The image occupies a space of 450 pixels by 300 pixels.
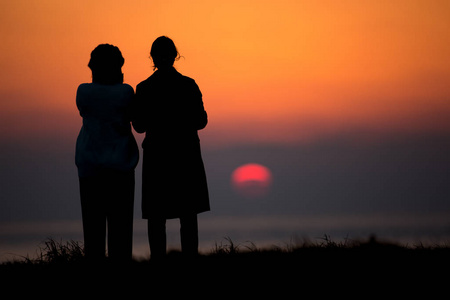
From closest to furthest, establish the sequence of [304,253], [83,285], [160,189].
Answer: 1. [83,285]
2. [160,189]
3. [304,253]

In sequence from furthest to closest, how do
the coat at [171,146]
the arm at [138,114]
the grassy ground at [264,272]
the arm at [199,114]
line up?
the arm at [199,114]
the coat at [171,146]
the arm at [138,114]
the grassy ground at [264,272]

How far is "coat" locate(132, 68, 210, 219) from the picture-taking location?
703 centimetres

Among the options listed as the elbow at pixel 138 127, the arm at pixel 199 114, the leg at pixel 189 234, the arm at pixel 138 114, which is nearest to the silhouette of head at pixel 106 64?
the arm at pixel 138 114

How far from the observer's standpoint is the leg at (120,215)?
6805 mm

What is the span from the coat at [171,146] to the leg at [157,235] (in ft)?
0.22

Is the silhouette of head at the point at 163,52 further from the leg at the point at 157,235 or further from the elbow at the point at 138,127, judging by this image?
the leg at the point at 157,235

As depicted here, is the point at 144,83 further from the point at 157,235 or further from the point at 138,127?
the point at 157,235

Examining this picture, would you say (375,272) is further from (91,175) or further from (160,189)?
(91,175)

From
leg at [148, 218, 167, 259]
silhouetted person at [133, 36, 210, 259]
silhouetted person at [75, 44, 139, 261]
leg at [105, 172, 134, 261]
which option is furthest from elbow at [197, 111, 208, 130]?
leg at [148, 218, 167, 259]

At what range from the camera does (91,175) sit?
6.81 m

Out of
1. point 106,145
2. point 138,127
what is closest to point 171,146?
point 138,127

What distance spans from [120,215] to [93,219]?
0.28 m

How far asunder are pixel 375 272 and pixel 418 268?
508 millimetres

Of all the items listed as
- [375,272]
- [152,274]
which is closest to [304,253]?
[375,272]
